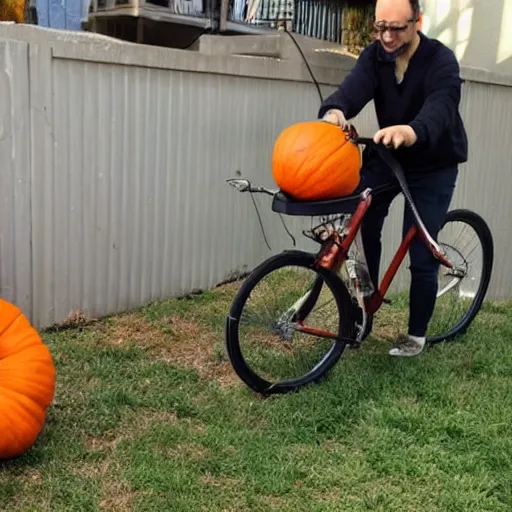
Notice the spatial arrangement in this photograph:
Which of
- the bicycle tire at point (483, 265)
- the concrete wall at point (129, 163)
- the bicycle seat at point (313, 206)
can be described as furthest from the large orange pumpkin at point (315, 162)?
the concrete wall at point (129, 163)

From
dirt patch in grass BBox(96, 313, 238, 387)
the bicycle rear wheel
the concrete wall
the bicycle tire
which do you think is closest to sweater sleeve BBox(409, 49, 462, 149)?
the bicycle rear wheel

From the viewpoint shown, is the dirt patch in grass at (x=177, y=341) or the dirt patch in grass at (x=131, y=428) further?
the dirt patch in grass at (x=177, y=341)

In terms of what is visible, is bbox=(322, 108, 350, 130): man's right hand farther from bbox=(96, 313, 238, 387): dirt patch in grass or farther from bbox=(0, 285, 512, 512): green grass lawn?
bbox=(96, 313, 238, 387): dirt patch in grass

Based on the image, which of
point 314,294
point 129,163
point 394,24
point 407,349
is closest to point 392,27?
point 394,24

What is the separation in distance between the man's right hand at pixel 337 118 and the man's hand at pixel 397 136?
11.8 inches

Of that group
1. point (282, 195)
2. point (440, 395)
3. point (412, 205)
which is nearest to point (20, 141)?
point (282, 195)

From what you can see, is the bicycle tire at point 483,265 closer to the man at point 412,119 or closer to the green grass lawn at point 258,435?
the green grass lawn at point 258,435

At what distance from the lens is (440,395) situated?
3641 millimetres

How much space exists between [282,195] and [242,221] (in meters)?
2.08

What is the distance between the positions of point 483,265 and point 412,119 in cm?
131

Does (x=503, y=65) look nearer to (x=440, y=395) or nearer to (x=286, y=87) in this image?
(x=286, y=87)

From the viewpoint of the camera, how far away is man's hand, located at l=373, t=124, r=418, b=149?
329 centimetres

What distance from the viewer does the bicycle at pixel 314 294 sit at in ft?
11.3

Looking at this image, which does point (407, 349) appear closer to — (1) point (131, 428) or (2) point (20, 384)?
(1) point (131, 428)
